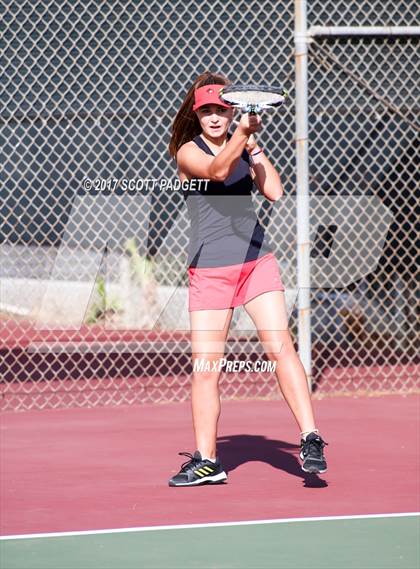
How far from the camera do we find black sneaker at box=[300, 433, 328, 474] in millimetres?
4953

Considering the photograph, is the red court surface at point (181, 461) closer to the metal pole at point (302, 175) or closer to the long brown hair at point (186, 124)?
the metal pole at point (302, 175)

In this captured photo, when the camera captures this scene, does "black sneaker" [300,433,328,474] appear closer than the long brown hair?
Yes

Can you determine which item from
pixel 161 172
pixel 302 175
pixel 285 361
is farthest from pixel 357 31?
pixel 285 361

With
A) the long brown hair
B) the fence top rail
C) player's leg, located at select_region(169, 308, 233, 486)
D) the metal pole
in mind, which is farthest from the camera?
the fence top rail

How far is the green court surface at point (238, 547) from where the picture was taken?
5086 millimetres

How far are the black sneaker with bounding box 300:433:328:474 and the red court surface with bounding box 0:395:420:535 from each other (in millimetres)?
960

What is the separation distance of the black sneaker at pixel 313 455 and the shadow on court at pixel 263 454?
5.50 feet

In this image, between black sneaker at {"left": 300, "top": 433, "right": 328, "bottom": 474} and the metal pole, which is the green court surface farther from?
the metal pole

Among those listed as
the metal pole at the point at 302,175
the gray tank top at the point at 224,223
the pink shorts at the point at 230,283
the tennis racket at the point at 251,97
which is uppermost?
the metal pole at the point at 302,175

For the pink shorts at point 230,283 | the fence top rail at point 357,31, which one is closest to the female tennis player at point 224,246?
the pink shorts at point 230,283

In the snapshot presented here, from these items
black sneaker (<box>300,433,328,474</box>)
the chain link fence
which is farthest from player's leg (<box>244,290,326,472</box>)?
the chain link fence

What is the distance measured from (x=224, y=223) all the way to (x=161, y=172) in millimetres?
8454

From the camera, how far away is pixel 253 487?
21.6 ft

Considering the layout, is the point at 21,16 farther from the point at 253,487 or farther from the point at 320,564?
the point at 320,564
